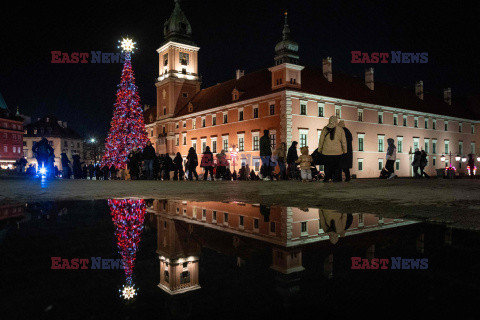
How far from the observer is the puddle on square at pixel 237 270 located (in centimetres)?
150

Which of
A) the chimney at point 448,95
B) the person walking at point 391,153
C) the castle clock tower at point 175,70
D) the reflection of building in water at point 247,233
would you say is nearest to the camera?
the reflection of building in water at point 247,233

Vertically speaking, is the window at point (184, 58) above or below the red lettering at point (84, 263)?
above

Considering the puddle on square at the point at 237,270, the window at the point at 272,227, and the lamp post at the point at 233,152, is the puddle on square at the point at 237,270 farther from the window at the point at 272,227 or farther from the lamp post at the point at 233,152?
the lamp post at the point at 233,152

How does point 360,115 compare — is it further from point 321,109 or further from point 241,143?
point 241,143

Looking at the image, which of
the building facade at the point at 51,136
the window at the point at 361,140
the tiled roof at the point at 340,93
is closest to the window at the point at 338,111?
the tiled roof at the point at 340,93

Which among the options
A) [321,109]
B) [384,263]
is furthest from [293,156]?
[321,109]

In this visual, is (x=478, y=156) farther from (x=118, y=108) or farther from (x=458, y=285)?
(x=458, y=285)

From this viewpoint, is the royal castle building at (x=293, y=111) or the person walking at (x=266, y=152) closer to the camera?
the person walking at (x=266, y=152)

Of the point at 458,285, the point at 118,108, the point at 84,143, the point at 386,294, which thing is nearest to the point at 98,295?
the point at 386,294

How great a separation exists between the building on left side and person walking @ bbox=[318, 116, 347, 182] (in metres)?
71.8

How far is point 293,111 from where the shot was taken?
36.8 m

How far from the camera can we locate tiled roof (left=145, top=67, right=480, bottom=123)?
41406mm

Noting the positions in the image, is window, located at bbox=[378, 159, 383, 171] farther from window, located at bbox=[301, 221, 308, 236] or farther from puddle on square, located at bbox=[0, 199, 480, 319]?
window, located at bbox=[301, 221, 308, 236]

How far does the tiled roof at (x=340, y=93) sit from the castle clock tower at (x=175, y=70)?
1.65 meters
